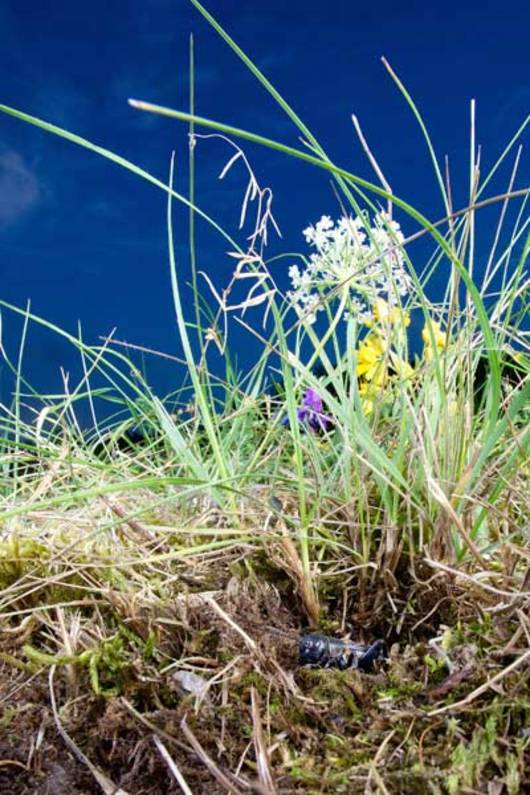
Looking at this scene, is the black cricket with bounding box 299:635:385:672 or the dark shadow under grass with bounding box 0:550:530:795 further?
the black cricket with bounding box 299:635:385:672

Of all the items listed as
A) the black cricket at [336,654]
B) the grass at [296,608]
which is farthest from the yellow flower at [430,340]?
the black cricket at [336,654]

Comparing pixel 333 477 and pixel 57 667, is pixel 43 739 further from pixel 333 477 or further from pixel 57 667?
pixel 333 477

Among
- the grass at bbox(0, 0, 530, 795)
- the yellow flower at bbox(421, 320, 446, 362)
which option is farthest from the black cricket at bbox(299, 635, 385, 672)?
the yellow flower at bbox(421, 320, 446, 362)

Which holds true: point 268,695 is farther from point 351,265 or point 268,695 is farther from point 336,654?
point 351,265

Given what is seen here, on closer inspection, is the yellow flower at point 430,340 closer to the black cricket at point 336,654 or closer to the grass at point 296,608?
the grass at point 296,608

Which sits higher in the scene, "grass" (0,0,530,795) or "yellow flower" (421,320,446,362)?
"yellow flower" (421,320,446,362)

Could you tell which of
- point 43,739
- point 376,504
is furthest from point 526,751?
point 43,739

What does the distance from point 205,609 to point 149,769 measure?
246 millimetres

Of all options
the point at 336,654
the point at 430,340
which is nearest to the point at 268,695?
the point at 336,654

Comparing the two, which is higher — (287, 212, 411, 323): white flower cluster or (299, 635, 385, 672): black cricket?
(287, 212, 411, 323): white flower cluster

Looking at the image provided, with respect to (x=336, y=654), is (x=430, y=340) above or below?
above

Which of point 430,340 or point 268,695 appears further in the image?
point 430,340

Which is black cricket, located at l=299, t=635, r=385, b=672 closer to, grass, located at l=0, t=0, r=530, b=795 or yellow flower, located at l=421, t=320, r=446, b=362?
grass, located at l=0, t=0, r=530, b=795

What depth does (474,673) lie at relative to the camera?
39.0 inches
